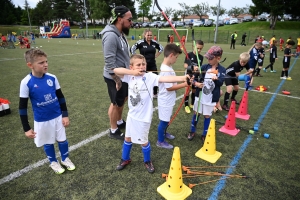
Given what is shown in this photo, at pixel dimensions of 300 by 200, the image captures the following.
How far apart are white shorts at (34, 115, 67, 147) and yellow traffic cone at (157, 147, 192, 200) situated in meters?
1.65

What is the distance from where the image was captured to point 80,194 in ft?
8.43

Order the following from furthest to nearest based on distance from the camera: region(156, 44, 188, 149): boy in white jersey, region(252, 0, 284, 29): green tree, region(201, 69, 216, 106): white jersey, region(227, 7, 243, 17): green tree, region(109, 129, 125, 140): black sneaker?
region(227, 7, 243, 17): green tree → region(252, 0, 284, 29): green tree → region(109, 129, 125, 140): black sneaker → region(201, 69, 216, 106): white jersey → region(156, 44, 188, 149): boy in white jersey

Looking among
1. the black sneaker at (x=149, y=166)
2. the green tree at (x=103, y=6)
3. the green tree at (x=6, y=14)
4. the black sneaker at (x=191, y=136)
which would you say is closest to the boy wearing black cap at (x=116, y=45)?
the black sneaker at (x=149, y=166)

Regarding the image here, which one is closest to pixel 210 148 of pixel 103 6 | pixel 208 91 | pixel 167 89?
pixel 208 91

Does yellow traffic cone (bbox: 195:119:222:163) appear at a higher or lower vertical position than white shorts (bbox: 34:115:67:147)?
lower

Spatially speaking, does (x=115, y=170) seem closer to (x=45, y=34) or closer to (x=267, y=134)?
(x=267, y=134)

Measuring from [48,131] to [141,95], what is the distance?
141 cm

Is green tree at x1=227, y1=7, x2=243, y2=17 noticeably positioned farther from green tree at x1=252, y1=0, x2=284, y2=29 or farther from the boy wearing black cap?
the boy wearing black cap

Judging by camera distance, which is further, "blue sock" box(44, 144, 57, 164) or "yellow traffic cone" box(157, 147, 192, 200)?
"blue sock" box(44, 144, 57, 164)

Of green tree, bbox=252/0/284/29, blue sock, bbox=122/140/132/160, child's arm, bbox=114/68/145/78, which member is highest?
green tree, bbox=252/0/284/29

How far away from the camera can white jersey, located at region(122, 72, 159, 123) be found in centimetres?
264

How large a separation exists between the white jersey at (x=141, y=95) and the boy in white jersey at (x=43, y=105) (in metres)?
1.04

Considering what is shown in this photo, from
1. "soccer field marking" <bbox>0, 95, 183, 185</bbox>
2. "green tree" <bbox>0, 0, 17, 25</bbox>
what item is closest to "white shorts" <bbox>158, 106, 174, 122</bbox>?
"soccer field marking" <bbox>0, 95, 183, 185</bbox>

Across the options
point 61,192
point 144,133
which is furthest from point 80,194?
point 144,133
